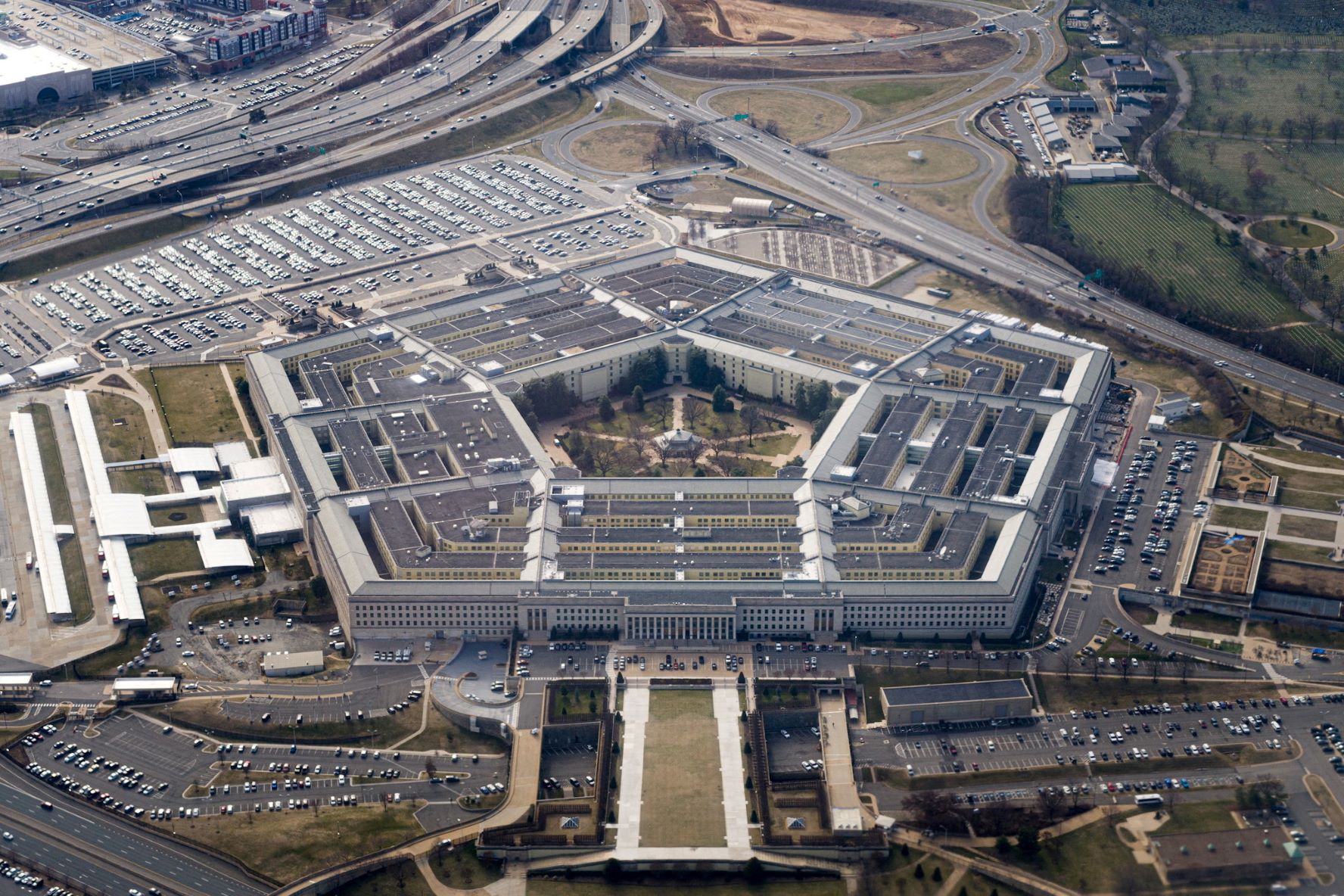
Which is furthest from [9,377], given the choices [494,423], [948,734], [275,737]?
[948,734]

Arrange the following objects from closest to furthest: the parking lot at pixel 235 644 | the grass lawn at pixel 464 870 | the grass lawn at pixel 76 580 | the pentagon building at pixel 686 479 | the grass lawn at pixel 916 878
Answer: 1. the grass lawn at pixel 916 878
2. the grass lawn at pixel 464 870
3. the parking lot at pixel 235 644
4. the pentagon building at pixel 686 479
5. the grass lawn at pixel 76 580

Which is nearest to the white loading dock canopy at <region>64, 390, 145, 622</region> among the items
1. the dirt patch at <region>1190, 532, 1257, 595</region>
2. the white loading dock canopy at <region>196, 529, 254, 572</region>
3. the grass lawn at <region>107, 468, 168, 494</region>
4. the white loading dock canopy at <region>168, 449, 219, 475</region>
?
the grass lawn at <region>107, 468, 168, 494</region>

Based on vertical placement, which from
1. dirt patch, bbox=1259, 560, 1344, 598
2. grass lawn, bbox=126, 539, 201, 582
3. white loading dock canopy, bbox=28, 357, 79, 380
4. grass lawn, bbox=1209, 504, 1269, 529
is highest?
white loading dock canopy, bbox=28, 357, 79, 380

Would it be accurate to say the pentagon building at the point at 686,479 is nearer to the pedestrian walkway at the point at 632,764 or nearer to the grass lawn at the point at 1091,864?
the pedestrian walkway at the point at 632,764

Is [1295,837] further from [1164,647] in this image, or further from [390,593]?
[390,593]

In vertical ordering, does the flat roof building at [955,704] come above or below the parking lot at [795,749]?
above

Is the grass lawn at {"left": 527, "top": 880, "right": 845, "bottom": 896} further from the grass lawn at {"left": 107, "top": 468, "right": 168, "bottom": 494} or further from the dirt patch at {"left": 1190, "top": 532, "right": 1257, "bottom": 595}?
the grass lawn at {"left": 107, "top": 468, "right": 168, "bottom": 494}

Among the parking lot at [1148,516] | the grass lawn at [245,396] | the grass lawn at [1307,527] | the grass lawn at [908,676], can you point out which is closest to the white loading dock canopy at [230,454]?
the grass lawn at [245,396]
